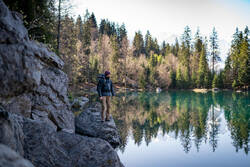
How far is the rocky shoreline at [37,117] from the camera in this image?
107 inches

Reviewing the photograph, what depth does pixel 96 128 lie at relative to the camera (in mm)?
7375

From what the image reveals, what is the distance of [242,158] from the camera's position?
23.3 feet

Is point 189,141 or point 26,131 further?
point 189,141

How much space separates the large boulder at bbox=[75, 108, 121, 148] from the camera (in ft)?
23.9

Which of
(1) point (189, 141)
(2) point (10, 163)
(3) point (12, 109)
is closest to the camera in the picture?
(2) point (10, 163)

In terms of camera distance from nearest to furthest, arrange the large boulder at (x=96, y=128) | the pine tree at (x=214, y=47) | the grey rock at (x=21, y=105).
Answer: the grey rock at (x=21, y=105) → the large boulder at (x=96, y=128) → the pine tree at (x=214, y=47)

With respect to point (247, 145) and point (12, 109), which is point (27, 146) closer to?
point (12, 109)

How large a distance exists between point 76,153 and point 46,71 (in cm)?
428

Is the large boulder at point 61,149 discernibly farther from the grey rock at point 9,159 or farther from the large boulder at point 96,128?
the large boulder at point 96,128

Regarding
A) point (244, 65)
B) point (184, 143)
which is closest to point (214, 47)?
point (244, 65)

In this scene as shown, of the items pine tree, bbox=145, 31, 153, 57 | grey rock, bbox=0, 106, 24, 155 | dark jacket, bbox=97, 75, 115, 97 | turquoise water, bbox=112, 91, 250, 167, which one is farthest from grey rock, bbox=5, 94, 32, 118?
pine tree, bbox=145, 31, 153, 57

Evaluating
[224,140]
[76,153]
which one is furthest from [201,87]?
[76,153]

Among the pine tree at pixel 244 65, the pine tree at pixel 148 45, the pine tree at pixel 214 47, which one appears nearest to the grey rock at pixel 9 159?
the pine tree at pixel 244 65

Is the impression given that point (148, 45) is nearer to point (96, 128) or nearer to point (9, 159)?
point (96, 128)
